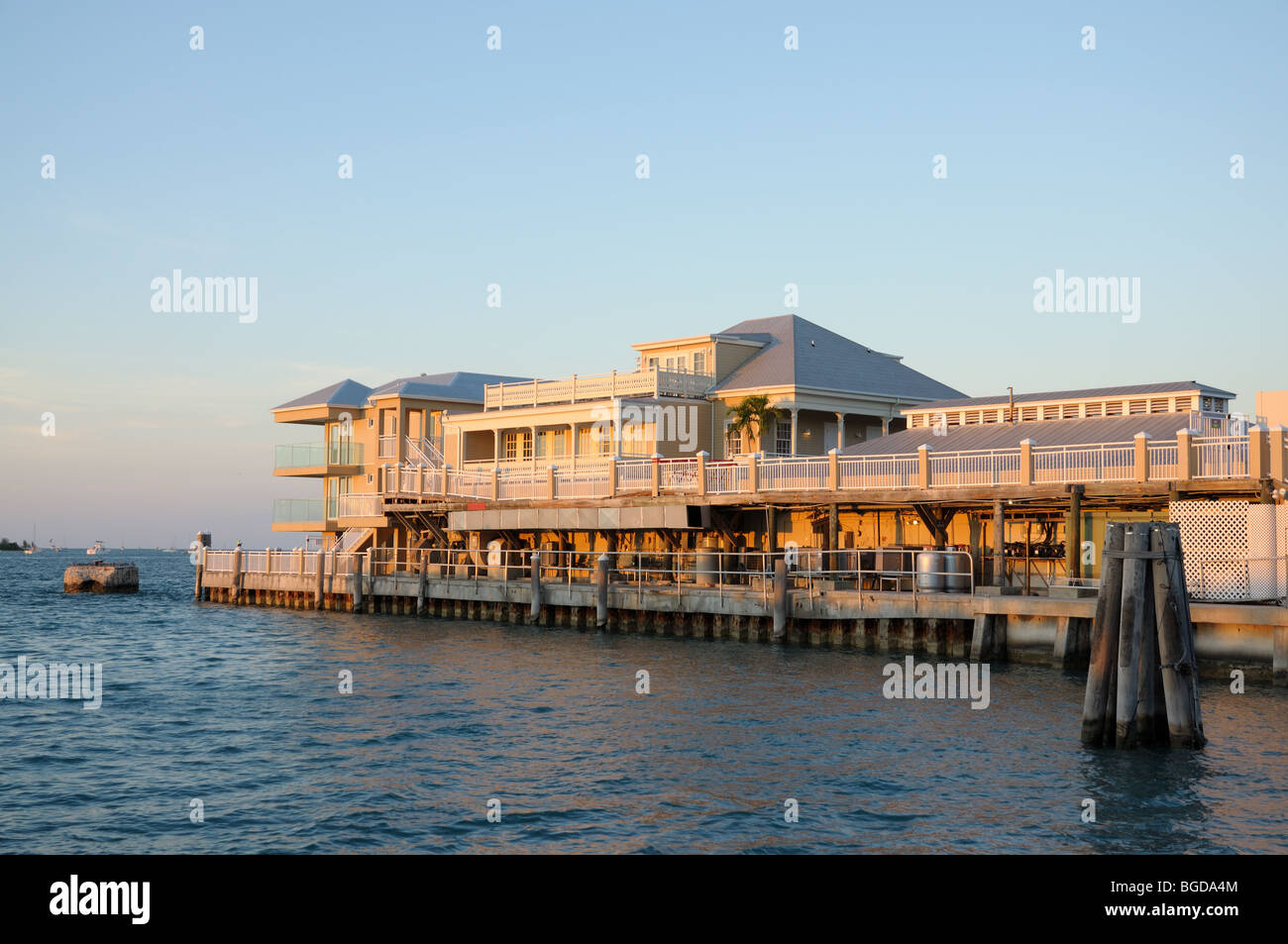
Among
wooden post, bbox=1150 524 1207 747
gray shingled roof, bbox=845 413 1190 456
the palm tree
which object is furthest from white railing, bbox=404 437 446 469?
wooden post, bbox=1150 524 1207 747

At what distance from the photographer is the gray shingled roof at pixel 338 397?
215 feet

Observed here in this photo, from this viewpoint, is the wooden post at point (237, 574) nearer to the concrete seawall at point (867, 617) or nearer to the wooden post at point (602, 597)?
the concrete seawall at point (867, 617)

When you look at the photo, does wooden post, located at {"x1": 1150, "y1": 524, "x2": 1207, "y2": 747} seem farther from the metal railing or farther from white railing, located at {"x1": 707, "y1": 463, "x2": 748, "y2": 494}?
white railing, located at {"x1": 707, "y1": 463, "x2": 748, "y2": 494}

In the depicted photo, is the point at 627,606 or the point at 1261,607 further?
the point at 627,606

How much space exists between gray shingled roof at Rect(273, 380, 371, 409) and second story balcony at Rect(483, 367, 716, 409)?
12.4 meters

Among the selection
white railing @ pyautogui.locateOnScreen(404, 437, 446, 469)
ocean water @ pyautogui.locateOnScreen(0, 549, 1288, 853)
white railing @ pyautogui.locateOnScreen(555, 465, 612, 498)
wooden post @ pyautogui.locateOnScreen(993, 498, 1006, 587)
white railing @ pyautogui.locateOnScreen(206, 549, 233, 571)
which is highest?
white railing @ pyautogui.locateOnScreen(404, 437, 446, 469)

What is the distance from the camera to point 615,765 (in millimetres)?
19875

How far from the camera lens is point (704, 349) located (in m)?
56.5

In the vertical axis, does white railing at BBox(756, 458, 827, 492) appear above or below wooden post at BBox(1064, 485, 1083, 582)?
above

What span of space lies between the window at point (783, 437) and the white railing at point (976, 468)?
54.0 ft

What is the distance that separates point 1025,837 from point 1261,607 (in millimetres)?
12977

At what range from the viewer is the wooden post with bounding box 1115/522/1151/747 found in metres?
19.0
